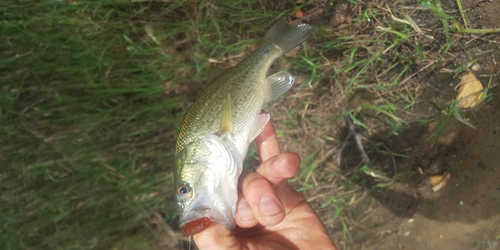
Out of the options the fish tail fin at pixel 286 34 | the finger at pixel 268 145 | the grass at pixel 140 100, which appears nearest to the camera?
the fish tail fin at pixel 286 34

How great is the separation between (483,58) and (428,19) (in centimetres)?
50

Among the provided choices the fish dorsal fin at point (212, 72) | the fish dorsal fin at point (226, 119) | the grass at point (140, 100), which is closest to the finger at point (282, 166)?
the fish dorsal fin at point (226, 119)

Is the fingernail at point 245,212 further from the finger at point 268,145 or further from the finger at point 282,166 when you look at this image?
the finger at point 268,145

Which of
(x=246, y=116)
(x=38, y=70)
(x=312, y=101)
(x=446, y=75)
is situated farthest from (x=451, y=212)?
(x=38, y=70)

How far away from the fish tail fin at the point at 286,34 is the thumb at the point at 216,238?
3.51 feet

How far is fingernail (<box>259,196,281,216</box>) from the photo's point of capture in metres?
2.02

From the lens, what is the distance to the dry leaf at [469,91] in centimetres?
291

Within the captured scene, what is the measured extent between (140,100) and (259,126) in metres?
1.63

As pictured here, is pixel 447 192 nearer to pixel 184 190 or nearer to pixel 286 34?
pixel 286 34

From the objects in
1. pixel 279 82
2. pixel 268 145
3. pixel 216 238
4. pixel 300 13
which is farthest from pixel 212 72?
pixel 300 13

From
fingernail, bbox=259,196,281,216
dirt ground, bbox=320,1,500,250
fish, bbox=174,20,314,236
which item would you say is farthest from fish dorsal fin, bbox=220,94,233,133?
dirt ground, bbox=320,1,500,250

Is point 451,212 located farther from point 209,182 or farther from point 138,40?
point 138,40

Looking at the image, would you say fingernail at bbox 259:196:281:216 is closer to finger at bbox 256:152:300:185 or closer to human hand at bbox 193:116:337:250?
human hand at bbox 193:116:337:250

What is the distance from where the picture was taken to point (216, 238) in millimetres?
2043
